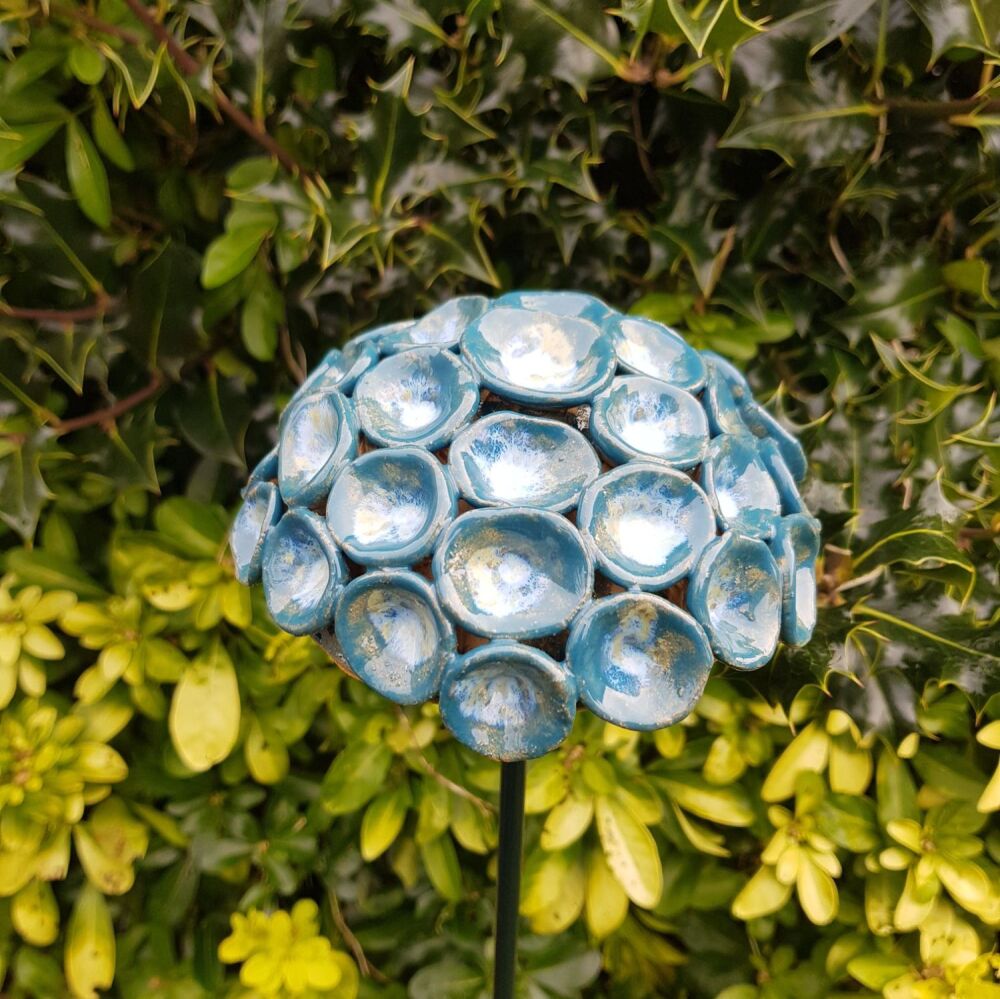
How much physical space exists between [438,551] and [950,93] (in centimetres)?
79

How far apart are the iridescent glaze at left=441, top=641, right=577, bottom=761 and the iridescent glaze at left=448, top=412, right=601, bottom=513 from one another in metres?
0.07

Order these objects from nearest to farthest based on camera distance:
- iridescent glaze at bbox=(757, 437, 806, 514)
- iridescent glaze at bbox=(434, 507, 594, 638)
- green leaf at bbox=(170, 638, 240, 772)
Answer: iridescent glaze at bbox=(434, 507, 594, 638), iridescent glaze at bbox=(757, 437, 806, 514), green leaf at bbox=(170, 638, 240, 772)

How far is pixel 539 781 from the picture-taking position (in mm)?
790

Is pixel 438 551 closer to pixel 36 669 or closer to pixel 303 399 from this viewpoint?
pixel 303 399

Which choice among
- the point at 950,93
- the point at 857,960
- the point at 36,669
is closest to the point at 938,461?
the point at 950,93

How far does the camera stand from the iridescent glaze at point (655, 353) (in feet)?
1.49

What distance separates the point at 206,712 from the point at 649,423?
0.61m

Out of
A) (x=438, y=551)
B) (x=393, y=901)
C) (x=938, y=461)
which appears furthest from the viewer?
(x=393, y=901)

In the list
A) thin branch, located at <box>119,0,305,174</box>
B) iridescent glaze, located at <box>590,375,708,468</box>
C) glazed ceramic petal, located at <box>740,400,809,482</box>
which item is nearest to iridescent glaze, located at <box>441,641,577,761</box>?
iridescent glaze, located at <box>590,375,708,468</box>

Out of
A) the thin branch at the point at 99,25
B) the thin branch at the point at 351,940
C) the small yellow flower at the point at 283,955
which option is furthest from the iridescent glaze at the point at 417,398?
the thin branch at the point at 351,940

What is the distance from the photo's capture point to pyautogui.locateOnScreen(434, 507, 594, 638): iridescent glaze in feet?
1.21

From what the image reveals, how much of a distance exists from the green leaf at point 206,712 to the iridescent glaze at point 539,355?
1.83ft

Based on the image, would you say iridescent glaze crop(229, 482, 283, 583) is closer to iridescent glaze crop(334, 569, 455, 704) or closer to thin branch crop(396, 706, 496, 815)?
iridescent glaze crop(334, 569, 455, 704)

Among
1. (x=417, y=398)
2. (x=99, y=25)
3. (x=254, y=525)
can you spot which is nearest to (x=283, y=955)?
(x=254, y=525)
